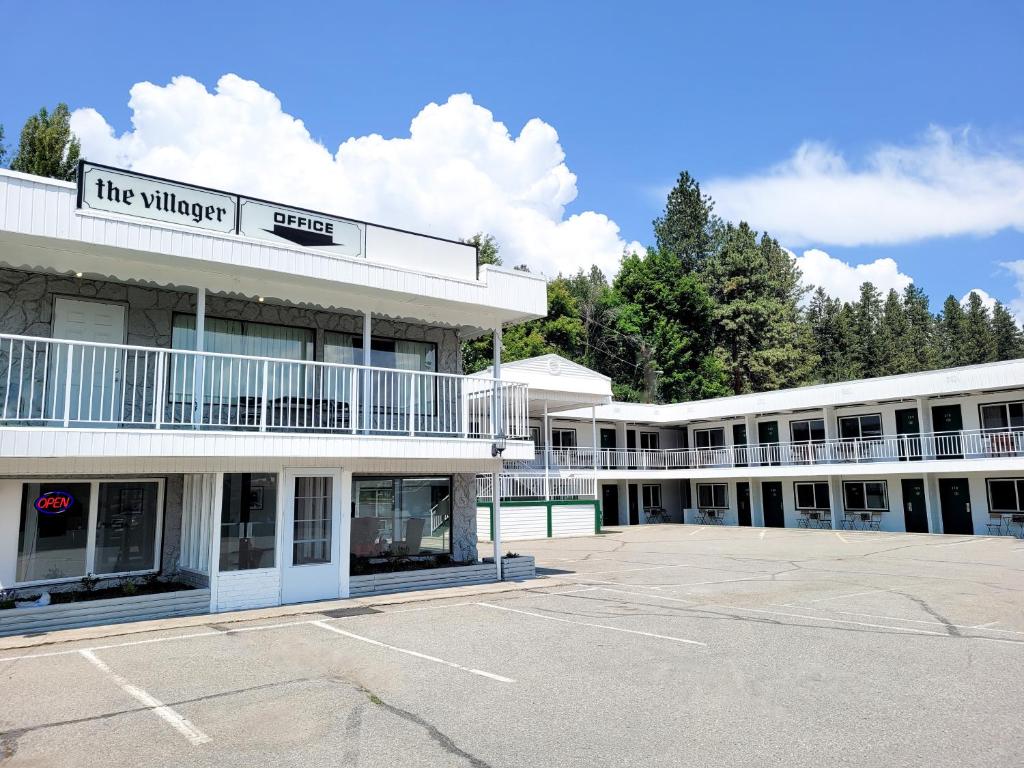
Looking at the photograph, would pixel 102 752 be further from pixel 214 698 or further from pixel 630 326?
pixel 630 326

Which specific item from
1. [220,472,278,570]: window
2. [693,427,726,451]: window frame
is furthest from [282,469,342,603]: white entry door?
[693,427,726,451]: window frame

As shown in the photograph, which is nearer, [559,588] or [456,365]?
[559,588]

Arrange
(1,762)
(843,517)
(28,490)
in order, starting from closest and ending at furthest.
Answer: (1,762), (28,490), (843,517)

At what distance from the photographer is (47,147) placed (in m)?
27.1

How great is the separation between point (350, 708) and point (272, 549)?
5.73m

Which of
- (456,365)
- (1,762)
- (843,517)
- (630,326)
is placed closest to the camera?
(1,762)

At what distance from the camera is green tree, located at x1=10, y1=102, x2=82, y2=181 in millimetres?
26938

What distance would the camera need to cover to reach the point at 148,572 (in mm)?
11609

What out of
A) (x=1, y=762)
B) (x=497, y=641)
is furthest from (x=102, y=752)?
(x=497, y=641)

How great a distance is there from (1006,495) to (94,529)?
27890 millimetres

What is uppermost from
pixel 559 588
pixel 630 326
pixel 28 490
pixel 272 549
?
pixel 630 326

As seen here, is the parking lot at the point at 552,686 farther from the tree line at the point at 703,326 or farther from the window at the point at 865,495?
the tree line at the point at 703,326

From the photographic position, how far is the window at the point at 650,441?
122 ft

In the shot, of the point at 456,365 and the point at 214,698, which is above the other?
the point at 456,365
